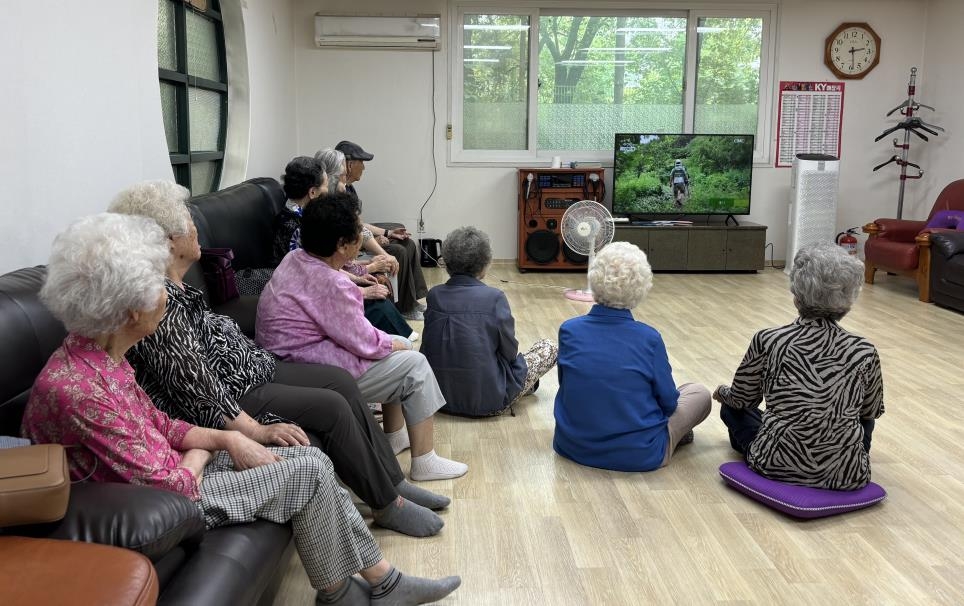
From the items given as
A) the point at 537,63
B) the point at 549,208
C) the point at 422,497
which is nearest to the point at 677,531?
the point at 422,497

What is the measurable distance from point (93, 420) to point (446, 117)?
6604 millimetres

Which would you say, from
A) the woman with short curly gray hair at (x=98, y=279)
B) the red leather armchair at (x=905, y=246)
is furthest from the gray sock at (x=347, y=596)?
the red leather armchair at (x=905, y=246)

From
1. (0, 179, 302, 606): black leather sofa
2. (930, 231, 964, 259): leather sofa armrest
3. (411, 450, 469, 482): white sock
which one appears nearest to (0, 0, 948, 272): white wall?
(930, 231, 964, 259): leather sofa armrest

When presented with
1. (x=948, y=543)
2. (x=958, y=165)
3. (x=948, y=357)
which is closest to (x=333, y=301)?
(x=948, y=543)

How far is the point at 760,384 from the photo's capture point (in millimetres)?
2939

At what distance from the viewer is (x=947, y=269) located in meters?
6.14

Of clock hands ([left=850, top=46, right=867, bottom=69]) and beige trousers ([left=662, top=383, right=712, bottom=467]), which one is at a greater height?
clock hands ([left=850, top=46, right=867, bottom=69])

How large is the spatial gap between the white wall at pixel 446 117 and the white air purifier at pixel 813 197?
0.59 meters

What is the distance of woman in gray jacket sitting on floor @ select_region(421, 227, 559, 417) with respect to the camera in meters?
3.53

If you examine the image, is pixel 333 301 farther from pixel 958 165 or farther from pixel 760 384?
pixel 958 165

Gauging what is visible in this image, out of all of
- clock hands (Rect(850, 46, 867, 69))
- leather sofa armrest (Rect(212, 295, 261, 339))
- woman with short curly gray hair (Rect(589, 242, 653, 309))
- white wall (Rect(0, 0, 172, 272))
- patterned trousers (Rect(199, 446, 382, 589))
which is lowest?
patterned trousers (Rect(199, 446, 382, 589))

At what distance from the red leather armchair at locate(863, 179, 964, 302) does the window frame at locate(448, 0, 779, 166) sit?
143 centimetres

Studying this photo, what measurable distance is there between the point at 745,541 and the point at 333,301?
1474 mm

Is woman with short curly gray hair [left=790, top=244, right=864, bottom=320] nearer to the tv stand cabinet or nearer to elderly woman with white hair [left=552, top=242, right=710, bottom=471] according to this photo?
elderly woman with white hair [left=552, top=242, right=710, bottom=471]
